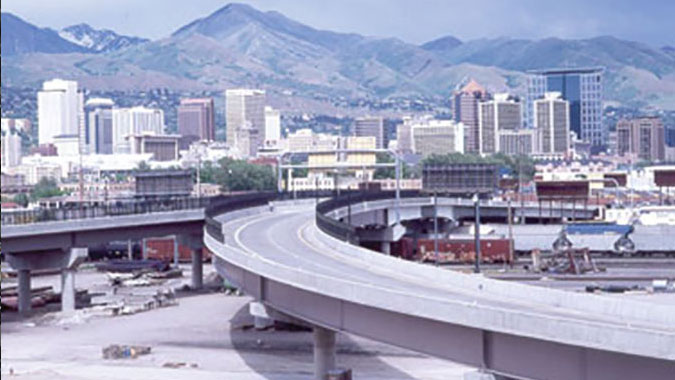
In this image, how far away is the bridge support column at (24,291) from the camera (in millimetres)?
71650

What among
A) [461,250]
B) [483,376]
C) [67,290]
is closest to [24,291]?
[67,290]

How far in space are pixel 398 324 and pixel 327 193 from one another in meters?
84.0

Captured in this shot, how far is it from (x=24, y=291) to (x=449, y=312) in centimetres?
4540

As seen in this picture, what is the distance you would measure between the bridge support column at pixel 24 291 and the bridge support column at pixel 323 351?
3263 centimetres

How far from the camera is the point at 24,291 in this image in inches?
2847

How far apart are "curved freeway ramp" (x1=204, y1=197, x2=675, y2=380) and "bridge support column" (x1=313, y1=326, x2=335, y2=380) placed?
3.46ft

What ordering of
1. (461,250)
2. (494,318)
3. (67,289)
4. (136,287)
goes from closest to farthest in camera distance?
(494,318), (67,289), (136,287), (461,250)

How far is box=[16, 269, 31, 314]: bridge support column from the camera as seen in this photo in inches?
2821

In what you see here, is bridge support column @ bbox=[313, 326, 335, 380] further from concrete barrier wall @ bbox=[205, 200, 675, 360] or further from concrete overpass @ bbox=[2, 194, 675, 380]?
concrete barrier wall @ bbox=[205, 200, 675, 360]

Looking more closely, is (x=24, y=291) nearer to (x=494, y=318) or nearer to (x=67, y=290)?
(x=67, y=290)

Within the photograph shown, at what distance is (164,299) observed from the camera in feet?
251

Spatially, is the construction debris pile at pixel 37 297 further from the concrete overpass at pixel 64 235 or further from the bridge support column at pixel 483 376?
the bridge support column at pixel 483 376

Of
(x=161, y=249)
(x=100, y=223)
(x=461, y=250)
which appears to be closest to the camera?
(x=100, y=223)

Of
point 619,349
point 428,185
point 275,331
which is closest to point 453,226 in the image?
point 428,185
